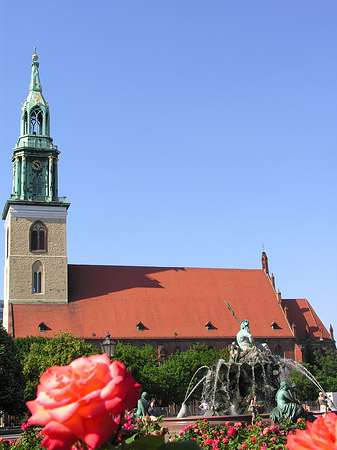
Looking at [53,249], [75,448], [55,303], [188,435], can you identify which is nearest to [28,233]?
[53,249]

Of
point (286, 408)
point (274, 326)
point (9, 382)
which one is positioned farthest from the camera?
point (274, 326)

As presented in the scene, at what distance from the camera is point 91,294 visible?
6253 cm

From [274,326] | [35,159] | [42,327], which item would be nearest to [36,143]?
[35,159]

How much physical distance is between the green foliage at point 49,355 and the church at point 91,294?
4.68 metres

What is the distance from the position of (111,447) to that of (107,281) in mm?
62681

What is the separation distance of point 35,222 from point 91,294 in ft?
27.8

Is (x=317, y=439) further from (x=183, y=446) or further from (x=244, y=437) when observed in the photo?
(x=244, y=437)

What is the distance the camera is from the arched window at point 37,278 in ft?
197

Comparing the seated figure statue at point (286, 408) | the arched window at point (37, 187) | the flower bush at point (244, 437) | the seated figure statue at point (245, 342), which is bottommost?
the flower bush at point (244, 437)

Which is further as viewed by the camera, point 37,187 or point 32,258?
point 37,187

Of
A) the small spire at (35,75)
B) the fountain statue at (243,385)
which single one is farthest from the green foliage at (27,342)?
the fountain statue at (243,385)

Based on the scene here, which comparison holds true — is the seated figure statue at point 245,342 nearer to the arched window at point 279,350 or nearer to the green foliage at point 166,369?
the green foliage at point 166,369

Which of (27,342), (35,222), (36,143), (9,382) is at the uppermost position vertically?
(36,143)

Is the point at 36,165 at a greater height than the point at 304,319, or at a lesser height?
greater
